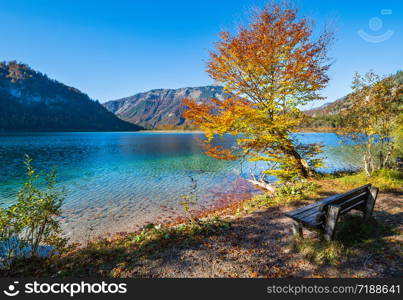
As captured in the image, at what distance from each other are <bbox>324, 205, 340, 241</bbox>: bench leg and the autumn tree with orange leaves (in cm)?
535

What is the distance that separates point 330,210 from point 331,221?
29cm

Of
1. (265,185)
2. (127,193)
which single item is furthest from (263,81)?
(127,193)

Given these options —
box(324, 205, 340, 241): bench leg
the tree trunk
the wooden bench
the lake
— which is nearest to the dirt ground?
box(324, 205, 340, 241): bench leg

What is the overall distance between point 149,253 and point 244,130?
7752mm

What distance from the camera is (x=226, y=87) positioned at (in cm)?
1027

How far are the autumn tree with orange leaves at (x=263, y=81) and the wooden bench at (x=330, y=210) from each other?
4550 mm

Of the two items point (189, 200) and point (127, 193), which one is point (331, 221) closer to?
point (189, 200)

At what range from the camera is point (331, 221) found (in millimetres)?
4477

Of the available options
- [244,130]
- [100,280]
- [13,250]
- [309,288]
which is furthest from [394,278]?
[13,250]

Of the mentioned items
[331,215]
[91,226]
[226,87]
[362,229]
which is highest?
[226,87]

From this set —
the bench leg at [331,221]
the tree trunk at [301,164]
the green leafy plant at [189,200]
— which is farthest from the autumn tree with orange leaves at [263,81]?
the bench leg at [331,221]

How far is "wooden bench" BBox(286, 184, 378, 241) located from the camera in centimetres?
445

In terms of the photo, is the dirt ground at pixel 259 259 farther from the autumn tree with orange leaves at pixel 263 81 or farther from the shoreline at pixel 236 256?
the autumn tree with orange leaves at pixel 263 81

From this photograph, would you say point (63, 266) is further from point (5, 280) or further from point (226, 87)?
point (226, 87)
